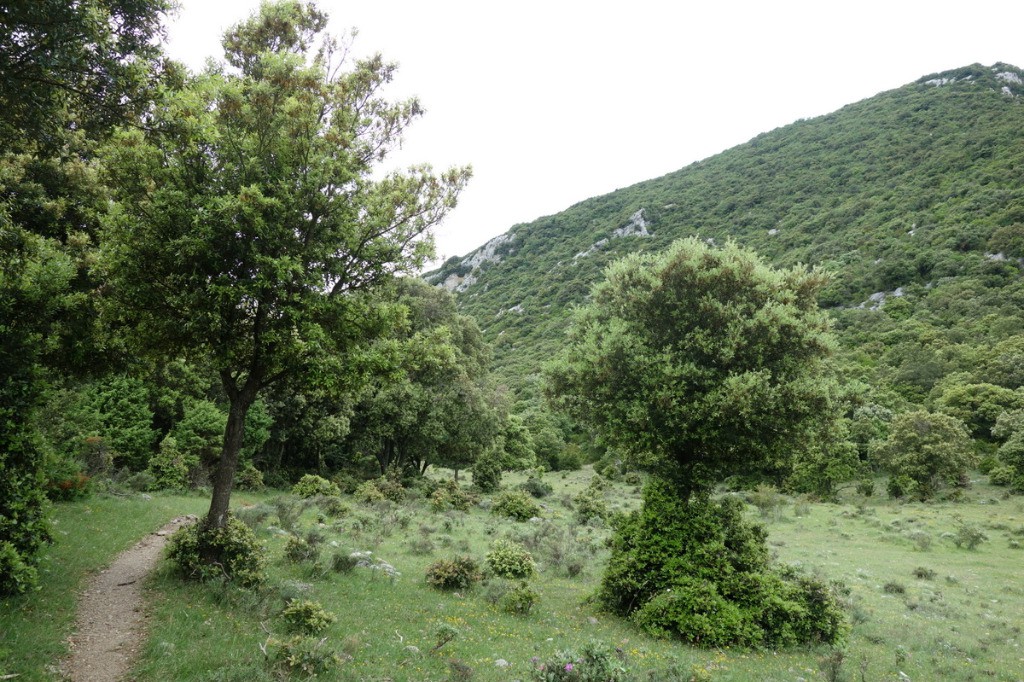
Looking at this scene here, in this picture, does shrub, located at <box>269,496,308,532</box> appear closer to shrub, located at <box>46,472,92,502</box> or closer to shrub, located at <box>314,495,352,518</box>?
shrub, located at <box>314,495,352,518</box>

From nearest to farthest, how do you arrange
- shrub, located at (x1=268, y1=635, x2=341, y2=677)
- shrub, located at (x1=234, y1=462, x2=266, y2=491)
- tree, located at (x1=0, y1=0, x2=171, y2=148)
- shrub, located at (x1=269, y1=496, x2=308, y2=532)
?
tree, located at (x1=0, y1=0, x2=171, y2=148) → shrub, located at (x1=268, y1=635, x2=341, y2=677) → shrub, located at (x1=269, y1=496, x2=308, y2=532) → shrub, located at (x1=234, y1=462, x2=266, y2=491)

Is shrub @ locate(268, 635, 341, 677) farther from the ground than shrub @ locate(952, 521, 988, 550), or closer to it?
farther from the ground

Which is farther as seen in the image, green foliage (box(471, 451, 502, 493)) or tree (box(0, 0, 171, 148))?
green foliage (box(471, 451, 502, 493))

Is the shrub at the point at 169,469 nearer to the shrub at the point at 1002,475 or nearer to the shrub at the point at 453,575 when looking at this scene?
the shrub at the point at 453,575

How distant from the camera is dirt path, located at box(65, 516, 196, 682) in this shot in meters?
7.88

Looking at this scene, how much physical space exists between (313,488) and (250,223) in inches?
972

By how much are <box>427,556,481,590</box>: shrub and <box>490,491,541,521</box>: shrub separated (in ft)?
55.7

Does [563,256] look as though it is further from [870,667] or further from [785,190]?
[870,667]

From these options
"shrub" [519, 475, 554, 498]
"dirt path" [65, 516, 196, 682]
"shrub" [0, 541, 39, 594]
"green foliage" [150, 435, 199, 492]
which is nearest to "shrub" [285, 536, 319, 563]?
"dirt path" [65, 516, 196, 682]

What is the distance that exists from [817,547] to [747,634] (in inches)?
755


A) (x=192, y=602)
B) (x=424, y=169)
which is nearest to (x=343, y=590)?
(x=192, y=602)

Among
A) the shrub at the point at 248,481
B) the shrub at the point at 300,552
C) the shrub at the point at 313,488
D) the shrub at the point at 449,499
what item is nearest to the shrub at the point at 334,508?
the shrub at the point at 313,488

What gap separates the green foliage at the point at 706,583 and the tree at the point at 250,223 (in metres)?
9.04

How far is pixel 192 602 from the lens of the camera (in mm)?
10641
